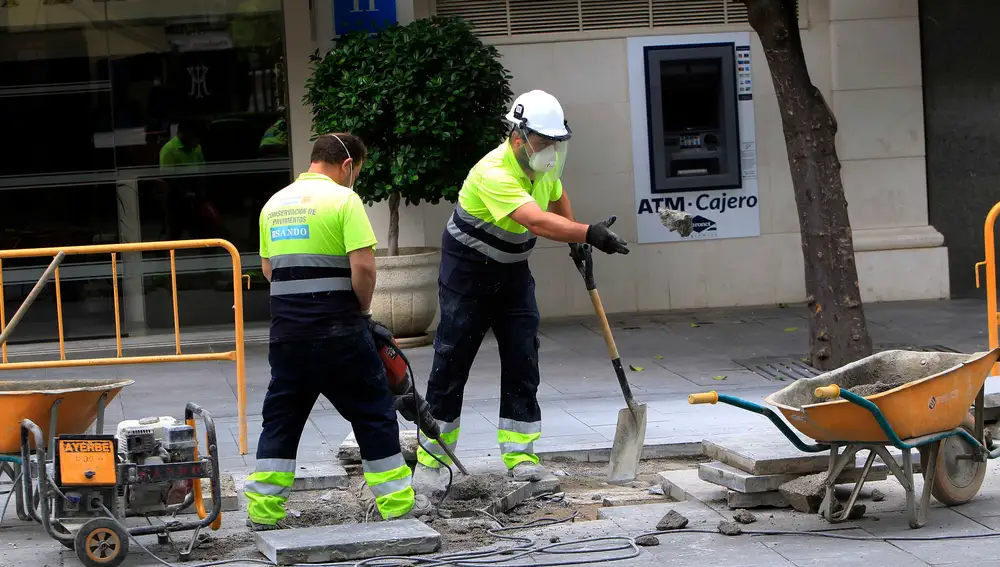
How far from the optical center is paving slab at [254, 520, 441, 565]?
216 inches

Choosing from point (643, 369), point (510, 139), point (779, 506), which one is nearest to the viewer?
point (779, 506)

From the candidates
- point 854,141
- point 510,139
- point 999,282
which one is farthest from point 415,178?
point 999,282

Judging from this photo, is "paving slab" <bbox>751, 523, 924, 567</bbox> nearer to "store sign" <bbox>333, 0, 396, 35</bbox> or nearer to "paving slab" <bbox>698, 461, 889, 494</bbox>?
"paving slab" <bbox>698, 461, 889, 494</bbox>

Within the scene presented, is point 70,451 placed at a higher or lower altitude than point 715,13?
→ lower

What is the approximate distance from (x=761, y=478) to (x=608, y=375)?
3.76 metres

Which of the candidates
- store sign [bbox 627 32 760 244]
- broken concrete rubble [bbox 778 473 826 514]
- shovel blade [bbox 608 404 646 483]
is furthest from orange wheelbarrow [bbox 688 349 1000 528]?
store sign [bbox 627 32 760 244]

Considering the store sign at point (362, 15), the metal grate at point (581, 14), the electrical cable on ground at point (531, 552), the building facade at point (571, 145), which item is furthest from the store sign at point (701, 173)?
the electrical cable on ground at point (531, 552)

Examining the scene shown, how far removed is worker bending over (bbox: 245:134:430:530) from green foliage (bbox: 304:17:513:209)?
4.41 metres

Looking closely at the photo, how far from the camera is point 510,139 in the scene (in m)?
6.68

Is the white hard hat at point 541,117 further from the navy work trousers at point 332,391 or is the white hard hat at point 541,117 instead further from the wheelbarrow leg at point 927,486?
the wheelbarrow leg at point 927,486

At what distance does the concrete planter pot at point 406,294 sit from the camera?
1085 cm

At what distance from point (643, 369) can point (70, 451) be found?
17.5ft

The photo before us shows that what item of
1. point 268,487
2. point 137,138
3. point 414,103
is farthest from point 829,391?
point 137,138

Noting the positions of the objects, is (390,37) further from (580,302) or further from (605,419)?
(605,419)
